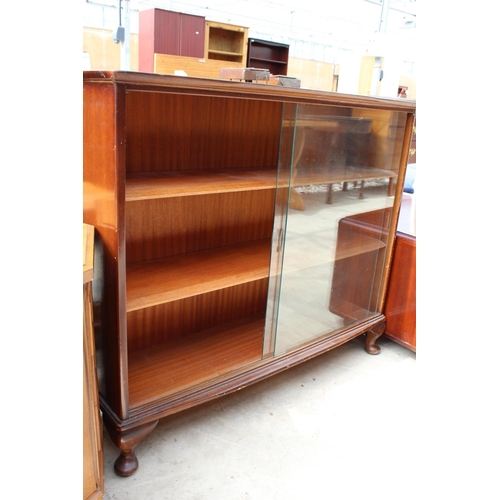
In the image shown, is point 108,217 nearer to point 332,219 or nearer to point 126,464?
point 126,464

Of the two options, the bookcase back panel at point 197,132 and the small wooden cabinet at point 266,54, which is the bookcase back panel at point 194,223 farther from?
the small wooden cabinet at point 266,54

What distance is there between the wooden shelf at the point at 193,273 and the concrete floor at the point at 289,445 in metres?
0.47

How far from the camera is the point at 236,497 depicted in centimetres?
127

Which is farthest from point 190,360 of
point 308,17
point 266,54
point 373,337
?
point 308,17

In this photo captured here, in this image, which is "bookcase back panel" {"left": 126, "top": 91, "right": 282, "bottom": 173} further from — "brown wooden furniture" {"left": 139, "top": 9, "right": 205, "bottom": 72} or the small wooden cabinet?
the small wooden cabinet

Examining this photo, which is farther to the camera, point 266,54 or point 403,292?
point 266,54

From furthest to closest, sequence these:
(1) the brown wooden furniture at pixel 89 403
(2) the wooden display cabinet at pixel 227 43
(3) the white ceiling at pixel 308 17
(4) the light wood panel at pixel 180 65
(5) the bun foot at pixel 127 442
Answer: (3) the white ceiling at pixel 308 17 → (2) the wooden display cabinet at pixel 227 43 → (4) the light wood panel at pixel 180 65 → (5) the bun foot at pixel 127 442 → (1) the brown wooden furniture at pixel 89 403

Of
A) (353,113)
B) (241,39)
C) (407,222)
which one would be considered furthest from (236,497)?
(241,39)

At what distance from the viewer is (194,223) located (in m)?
1.72

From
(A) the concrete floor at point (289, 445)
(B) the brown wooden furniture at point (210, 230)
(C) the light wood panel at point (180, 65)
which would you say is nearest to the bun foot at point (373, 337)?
(B) the brown wooden furniture at point (210, 230)

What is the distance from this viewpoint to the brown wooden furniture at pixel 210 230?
116 cm

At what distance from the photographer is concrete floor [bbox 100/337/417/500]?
1.30m

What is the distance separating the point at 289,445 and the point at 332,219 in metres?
0.83
